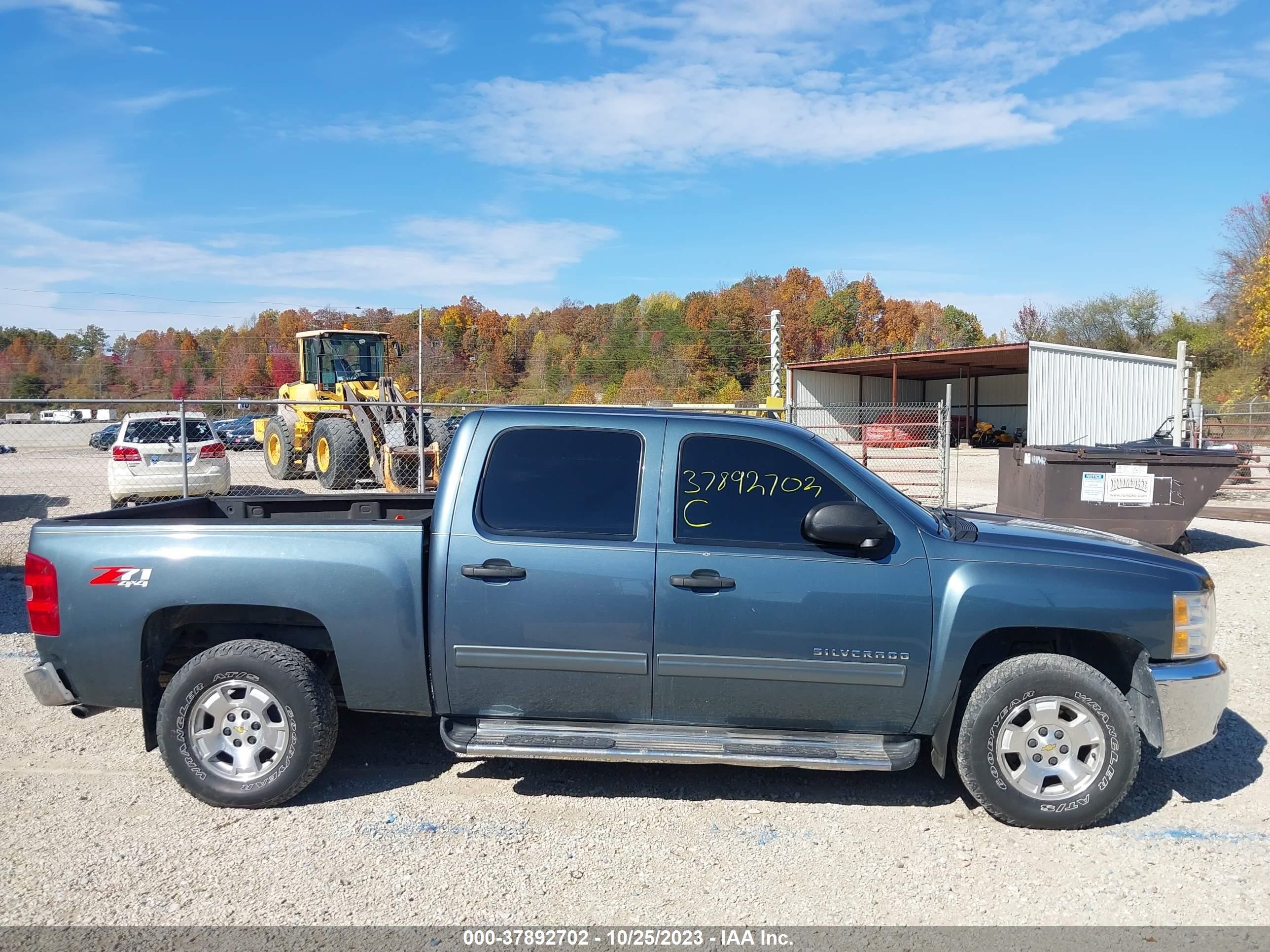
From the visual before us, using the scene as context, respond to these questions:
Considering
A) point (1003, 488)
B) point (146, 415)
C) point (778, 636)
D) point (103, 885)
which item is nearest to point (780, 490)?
point (778, 636)

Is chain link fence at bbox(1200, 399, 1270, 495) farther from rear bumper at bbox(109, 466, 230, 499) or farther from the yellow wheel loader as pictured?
rear bumper at bbox(109, 466, 230, 499)

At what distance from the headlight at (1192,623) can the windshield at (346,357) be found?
17.2 m

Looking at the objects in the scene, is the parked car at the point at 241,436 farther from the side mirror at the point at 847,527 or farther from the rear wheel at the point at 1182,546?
the side mirror at the point at 847,527

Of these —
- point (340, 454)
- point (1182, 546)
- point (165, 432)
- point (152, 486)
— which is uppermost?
point (165, 432)

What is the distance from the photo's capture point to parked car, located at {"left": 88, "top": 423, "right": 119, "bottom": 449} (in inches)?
609

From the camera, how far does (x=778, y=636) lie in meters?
4.04

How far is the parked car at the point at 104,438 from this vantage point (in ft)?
50.8

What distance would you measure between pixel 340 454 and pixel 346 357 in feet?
11.1

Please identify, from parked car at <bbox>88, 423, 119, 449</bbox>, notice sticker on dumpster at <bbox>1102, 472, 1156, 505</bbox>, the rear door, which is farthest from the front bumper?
parked car at <bbox>88, 423, 119, 449</bbox>

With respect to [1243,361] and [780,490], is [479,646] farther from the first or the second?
[1243,361]

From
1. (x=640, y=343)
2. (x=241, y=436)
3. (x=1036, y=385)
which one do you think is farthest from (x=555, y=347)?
(x=1036, y=385)

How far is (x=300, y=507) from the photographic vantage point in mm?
5699

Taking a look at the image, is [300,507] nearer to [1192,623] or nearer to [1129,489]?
[1192,623]

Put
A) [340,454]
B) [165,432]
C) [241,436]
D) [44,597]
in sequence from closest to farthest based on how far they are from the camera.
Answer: [44,597] < [165,432] < [340,454] < [241,436]
